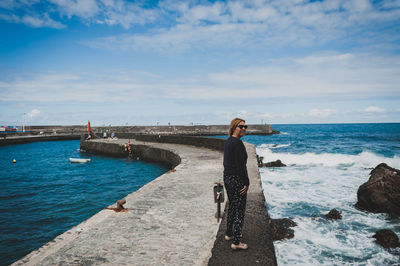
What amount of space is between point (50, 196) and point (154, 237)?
28.3 ft

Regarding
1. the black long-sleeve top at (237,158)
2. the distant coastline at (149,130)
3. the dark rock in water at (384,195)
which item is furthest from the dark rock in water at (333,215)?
the distant coastline at (149,130)

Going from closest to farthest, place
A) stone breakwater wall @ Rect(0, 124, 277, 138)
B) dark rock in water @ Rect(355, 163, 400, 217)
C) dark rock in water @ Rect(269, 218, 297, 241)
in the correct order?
1. dark rock in water @ Rect(269, 218, 297, 241)
2. dark rock in water @ Rect(355, 163, 400, 217)
3. stone breakwater wall @ Rect(0, 124, 277, 138)

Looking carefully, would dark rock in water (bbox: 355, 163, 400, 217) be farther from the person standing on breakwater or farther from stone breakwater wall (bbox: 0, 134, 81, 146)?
stone breakwater wall (bbox: 0, 134, 81, 146)

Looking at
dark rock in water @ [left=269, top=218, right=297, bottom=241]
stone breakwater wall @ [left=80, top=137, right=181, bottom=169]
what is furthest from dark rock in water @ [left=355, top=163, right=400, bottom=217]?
stone breakwater wall @ [left=80, top=137, right=181, bottom=169]

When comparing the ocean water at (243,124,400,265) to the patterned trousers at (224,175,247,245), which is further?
the ocean water at (243,124,400,265)

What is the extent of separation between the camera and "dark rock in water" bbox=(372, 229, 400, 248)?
19.5 feet

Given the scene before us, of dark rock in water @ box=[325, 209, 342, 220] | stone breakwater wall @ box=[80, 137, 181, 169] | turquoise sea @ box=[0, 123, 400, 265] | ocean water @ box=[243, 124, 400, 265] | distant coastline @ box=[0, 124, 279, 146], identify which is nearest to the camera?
ocean water @ box=[243, 124, 400, 265]

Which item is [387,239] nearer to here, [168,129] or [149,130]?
[149,130]

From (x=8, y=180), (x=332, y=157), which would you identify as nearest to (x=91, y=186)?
(x=8, y=180)

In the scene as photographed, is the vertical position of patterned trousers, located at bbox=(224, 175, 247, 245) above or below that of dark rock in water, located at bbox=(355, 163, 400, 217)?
above

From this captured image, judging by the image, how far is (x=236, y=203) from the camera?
302 centimetres

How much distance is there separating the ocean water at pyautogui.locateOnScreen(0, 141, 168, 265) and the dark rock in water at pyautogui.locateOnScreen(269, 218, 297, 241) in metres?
5.92

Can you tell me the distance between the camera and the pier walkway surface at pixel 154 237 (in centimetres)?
313

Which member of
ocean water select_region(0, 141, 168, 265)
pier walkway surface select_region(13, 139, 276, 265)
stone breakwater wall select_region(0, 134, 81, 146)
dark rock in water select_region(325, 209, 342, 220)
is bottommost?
dark rock in water select_region(325, 209, 342, 220)
